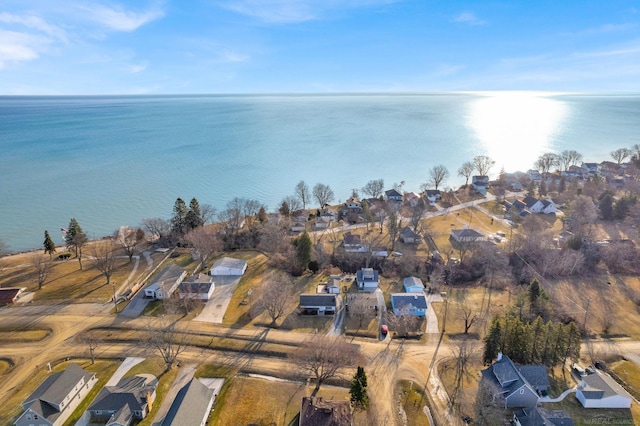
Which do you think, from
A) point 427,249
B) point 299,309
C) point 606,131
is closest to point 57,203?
point 299,309

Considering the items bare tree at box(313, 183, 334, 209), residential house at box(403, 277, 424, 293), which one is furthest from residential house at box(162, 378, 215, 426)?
bare tree at box(313, 183, 334, 209)

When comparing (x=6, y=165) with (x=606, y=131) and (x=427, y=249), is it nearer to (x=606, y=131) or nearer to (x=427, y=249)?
(x=427, y=249)

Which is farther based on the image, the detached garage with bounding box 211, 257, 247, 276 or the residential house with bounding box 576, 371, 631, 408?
the detached garage with bounding box 211, 257, 247, 276

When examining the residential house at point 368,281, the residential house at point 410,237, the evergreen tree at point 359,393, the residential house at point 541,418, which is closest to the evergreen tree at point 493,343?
the residential house at point 541,418

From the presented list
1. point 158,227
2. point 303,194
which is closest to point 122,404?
point 158,227

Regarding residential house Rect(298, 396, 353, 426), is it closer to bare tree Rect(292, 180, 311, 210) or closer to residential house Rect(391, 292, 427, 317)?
residential house Rect(391, 292, 427, 317)

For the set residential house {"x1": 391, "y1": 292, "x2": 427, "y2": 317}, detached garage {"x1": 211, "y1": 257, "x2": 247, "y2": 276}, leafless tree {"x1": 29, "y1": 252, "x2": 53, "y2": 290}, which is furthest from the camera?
detached garage {"x1": 211, "y1": 257, "x2": 247, "y2": 276}

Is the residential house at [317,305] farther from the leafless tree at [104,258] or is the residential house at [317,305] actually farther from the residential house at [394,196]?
the residential house at [394,196]
